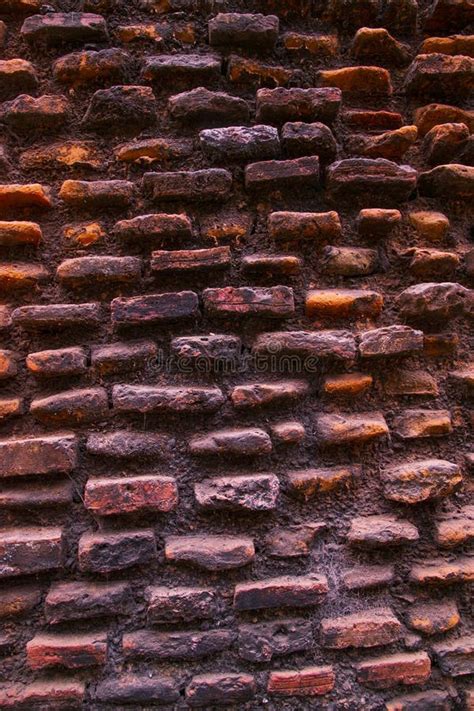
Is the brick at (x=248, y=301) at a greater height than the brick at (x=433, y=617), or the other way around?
the brick at (x=248, y=301)

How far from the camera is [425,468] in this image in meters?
1.12

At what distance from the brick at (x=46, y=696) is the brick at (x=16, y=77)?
1.33m

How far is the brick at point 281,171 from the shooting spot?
3.89 feet

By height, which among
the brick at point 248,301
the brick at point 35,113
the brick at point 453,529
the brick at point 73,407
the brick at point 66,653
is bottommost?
the brick at point 66,653

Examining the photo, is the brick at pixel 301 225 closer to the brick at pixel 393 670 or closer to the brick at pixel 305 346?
the brick at pixel 305 346

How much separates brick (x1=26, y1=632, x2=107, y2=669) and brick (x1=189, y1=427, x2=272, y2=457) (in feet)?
1.42

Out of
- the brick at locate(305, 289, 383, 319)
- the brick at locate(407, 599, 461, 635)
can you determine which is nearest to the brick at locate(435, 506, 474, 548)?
the brick at locate(407, 599, 461, 635)

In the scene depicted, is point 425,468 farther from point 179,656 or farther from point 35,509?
point 35,509

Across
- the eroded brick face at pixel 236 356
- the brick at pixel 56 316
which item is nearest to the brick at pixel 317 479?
the eroded brick face at pixel 236 356

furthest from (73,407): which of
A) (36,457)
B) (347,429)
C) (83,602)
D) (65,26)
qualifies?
(65,26)

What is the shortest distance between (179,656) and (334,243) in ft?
3.19

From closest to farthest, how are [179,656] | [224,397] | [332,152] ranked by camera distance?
[179,656], [224,397], [332,152]

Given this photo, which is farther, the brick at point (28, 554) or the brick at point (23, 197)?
the brick at point (23, 197)

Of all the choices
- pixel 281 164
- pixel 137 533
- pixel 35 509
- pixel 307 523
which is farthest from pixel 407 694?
pixel 281 164
